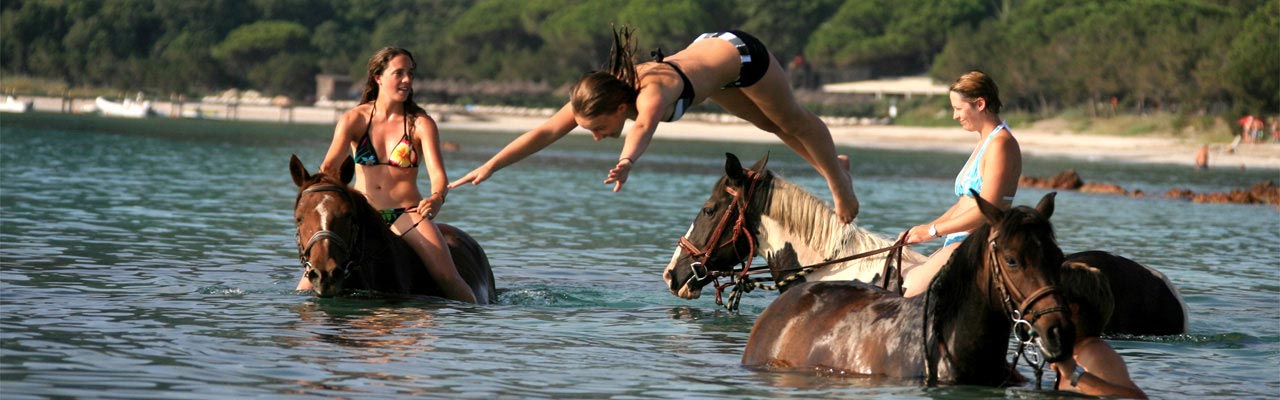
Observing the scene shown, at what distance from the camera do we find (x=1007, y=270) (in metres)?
7.27

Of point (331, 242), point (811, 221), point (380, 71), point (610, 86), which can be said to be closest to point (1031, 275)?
point (610, 86)

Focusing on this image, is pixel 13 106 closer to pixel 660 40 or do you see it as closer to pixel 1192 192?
pixel 660 40

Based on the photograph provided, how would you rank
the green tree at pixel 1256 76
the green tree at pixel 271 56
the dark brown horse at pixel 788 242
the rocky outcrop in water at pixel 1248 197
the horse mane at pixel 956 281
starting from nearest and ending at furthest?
1. the horse mane at pixel 956 281
2. the dark brown horse at pixel 788 242
3. the rocky outcrop in water at pixel 1248 197
4. the green tree at pixel 1256 76
5. the green tree at pixel 271 56

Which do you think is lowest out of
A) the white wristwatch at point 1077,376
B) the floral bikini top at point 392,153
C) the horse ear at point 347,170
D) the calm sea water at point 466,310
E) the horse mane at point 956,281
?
the calm sea water at point 466,310

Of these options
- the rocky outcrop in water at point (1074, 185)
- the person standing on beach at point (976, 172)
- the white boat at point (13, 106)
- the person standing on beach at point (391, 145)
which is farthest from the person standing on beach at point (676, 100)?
the white boat at point (13, 106)

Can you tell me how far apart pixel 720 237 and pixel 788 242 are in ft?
1.62

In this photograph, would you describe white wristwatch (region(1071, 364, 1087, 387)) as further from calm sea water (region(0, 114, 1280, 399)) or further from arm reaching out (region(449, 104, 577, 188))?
arm reaching out (region(449, 104, 577, 188))

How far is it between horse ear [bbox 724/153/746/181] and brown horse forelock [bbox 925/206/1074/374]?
3295 millimetres

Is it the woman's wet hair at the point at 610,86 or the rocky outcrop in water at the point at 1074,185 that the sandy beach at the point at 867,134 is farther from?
the woman's wet hair at the point at 610,86

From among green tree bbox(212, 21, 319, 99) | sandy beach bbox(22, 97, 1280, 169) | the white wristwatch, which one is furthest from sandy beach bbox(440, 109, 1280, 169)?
the white wristwatch

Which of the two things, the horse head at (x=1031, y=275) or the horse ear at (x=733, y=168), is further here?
the horse ear at (x=733, y=168)

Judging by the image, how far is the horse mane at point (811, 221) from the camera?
11102 mm

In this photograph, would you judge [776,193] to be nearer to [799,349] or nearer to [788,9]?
[799,349]

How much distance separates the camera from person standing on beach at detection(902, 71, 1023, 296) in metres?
9.39
